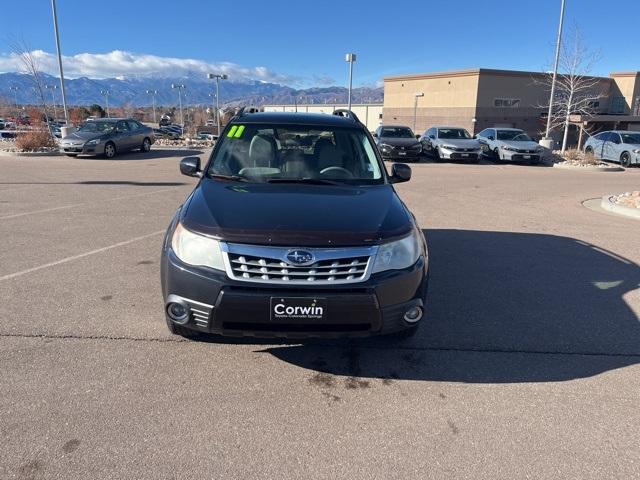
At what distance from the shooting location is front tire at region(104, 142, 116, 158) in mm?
19109

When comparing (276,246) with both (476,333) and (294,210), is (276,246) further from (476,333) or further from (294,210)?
(476,333)

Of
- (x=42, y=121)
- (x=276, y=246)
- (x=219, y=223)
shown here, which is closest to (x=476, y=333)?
(x=276, y=246)

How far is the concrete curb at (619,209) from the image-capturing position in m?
9.52

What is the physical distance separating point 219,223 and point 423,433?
5.87 ft

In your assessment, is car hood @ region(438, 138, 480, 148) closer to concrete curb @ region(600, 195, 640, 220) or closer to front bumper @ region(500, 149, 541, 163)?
front bumper @ region(500, 149, 541, 163)

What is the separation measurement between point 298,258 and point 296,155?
1861mm

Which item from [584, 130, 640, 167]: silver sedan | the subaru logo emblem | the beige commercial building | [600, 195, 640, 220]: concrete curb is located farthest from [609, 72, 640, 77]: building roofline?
the subaru logo emblem

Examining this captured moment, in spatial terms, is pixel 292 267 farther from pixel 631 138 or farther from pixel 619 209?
pixel 631 138

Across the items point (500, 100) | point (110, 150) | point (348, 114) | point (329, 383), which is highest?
point (500, 100)

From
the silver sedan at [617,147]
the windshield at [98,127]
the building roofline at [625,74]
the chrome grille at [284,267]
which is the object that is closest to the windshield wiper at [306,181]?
the chrome grille at [284,267]

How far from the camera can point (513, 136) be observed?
872 inches

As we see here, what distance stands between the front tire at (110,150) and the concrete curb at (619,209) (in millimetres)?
17008

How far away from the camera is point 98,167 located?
53.8 feet

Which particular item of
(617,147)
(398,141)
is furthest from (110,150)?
(617,147)
